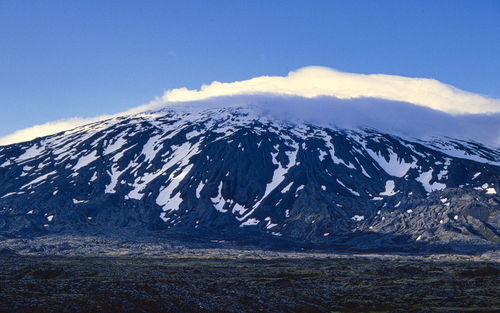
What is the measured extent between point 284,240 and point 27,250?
59.6 metres

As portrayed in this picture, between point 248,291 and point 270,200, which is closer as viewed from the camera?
point 248,291

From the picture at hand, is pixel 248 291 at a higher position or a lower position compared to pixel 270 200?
higher

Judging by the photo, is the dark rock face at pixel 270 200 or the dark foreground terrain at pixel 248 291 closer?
the dark foreground terrain at pixel 248 291

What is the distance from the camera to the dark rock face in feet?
468

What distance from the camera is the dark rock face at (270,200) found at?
5620 inches

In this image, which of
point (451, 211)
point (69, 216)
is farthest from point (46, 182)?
point (451, 211)

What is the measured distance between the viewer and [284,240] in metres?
138

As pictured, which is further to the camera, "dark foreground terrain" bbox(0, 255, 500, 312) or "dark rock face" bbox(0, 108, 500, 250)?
"dark rock face" bbox(0, 108, 500, 250)

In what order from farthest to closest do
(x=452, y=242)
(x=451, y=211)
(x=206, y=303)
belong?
(x=451, y=211) → (x=452, y=242) → (x=206, y=303)

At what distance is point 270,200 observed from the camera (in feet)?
555

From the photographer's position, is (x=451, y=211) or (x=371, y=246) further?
(x=451, y=211)

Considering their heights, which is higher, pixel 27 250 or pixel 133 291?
pixel 133 291

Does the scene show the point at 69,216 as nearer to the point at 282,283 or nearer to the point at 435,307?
the point at 282,283

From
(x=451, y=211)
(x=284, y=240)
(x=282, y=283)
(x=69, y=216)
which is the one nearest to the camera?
(x=282, y=283)
